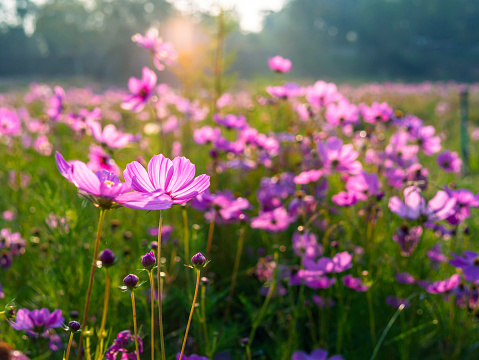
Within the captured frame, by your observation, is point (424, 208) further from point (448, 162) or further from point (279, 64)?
point (279, 64)

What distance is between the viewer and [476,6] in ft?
97.0

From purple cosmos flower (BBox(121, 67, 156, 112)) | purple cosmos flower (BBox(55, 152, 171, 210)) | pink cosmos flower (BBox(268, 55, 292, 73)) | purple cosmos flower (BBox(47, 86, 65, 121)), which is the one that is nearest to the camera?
purple cosmos flower (BBox(55, 152, 171, 210))

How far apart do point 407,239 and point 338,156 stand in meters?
0.32

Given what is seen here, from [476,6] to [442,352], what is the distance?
34.5 metres

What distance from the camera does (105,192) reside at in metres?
0.55

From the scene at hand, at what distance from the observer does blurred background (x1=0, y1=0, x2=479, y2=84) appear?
27.7m

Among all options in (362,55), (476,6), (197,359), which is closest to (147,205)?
(197,359)

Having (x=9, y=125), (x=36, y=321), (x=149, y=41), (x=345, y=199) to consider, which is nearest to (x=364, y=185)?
(x=345, y=199)

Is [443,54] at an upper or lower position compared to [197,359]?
upper

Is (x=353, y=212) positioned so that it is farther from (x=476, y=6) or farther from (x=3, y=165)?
(x=476, y=6)

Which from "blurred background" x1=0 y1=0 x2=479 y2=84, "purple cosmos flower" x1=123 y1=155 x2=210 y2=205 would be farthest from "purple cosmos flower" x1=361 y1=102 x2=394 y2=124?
"blurred background" x1=0 y1=0 x2=479 y2=84

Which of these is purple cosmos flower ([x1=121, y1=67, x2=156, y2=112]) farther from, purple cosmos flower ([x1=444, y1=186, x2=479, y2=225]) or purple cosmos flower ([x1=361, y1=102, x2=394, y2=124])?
purple cosmos flower ([x1=444, y1=186, x2=479, y2=225])

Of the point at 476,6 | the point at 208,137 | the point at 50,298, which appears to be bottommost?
the point at 50,298

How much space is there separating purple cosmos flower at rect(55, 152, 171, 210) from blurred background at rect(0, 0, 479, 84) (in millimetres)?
25858
